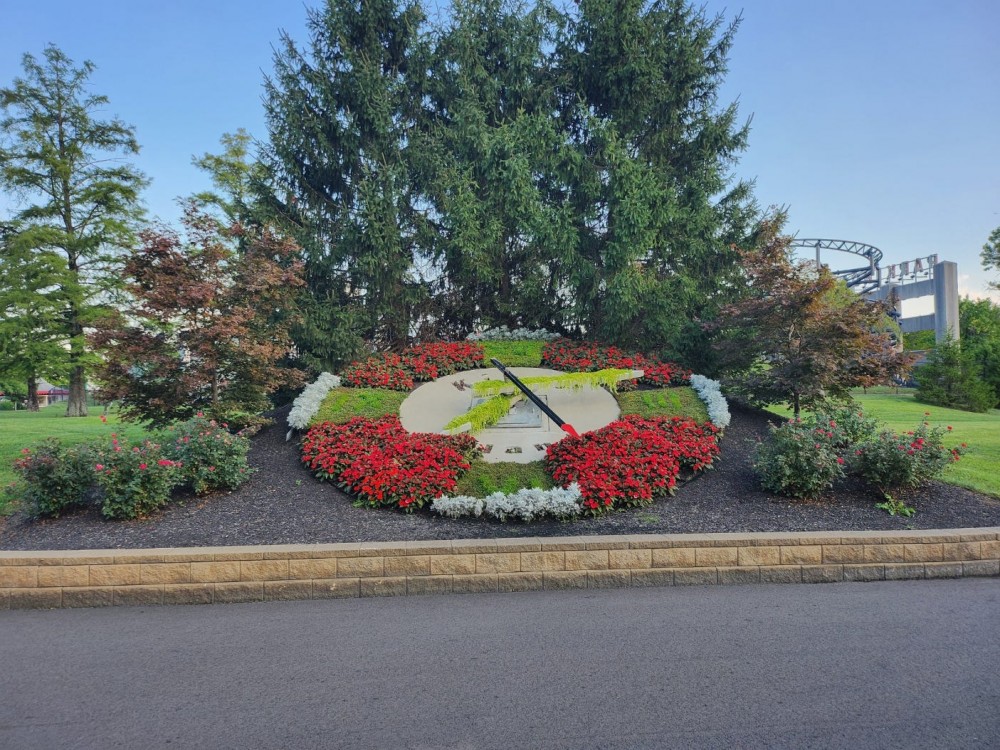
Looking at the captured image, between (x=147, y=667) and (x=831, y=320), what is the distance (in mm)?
8773

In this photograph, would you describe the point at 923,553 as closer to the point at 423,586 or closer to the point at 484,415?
the point at 423,586

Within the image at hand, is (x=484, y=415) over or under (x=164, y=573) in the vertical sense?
over

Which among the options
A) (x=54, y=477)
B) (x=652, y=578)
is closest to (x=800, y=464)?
(x=652, y=578)

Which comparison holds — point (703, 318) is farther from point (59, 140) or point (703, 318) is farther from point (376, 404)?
point (59, 140)

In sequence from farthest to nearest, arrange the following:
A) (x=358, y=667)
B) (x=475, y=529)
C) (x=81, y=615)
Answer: (x=475, y=529) → (x=81, y=615) → (x=358, y=667)

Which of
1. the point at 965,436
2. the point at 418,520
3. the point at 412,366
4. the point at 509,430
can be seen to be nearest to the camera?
the point at 418,520

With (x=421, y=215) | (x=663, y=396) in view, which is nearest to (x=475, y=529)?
(x=663, y=396)

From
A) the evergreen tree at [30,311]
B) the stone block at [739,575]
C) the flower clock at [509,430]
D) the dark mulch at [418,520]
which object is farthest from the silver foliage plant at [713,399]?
the evergreen tree at [30,311]

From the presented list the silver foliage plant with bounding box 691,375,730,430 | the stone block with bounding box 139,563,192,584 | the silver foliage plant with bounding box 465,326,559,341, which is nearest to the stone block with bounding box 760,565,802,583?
the silver foliage plant with bounding box 691,375,730,430

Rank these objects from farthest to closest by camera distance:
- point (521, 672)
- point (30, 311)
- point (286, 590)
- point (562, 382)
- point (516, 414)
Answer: point (30, 311)
point (562, 382)
point (516, 414)
point (286, 590)
point (521, 672)

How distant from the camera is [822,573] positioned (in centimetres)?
488

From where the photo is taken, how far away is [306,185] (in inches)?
466

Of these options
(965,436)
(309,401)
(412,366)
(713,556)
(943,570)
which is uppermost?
(412,366)

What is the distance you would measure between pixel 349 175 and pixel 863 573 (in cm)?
1140
